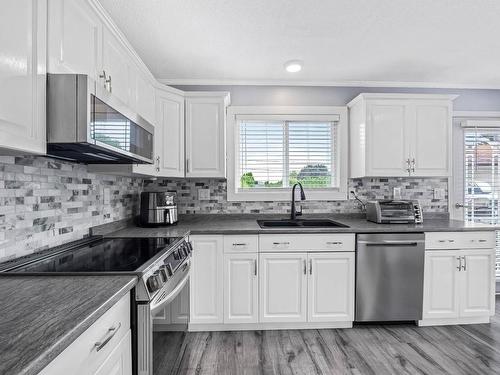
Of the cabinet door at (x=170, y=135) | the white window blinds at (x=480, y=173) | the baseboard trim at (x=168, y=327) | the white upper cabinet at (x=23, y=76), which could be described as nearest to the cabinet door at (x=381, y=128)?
the white window blinds at (x=480, y=173)

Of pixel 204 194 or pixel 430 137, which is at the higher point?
pixel 430 137

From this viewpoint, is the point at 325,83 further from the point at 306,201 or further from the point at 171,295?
the point at 171,295

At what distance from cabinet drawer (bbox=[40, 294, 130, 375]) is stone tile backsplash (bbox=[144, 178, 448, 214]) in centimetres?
190

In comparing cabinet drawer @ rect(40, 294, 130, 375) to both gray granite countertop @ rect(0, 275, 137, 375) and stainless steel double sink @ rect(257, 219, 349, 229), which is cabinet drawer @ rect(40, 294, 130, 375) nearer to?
gray granite countertop @ rect(0, 275, 137, 375)

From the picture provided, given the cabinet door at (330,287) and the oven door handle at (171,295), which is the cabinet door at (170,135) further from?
the cabinet door at (330,287)

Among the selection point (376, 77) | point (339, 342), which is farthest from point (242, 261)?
point (376, 77)

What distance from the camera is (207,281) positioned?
94.0 inches

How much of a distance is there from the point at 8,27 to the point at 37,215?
37.7 inches

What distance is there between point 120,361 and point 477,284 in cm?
288

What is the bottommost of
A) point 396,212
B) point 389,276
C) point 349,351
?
point 349,351

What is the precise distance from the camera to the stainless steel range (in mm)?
1180

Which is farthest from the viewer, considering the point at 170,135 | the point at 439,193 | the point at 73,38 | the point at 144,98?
the point at 439,193

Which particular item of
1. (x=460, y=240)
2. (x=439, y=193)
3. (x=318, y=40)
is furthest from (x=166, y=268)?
(x=439, y=193)

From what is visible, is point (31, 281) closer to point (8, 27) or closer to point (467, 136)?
point (8, 27)
